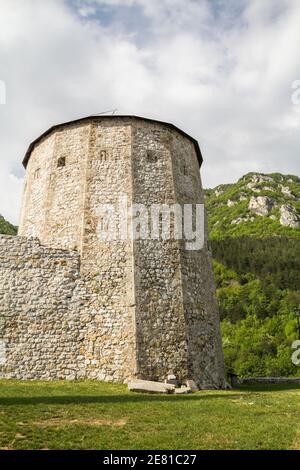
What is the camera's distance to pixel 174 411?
32.2 feet

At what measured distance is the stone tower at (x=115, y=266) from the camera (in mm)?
15586

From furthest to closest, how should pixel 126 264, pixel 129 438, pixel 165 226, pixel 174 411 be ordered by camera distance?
pixel 165 226, pixel 126 264, pixel 174 411, pixel 129 438

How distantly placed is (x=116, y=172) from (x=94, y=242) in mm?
3448

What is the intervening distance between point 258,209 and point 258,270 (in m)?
21.8

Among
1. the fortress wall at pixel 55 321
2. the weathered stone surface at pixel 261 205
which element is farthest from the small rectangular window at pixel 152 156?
the weathered stone surface at pixel 261 205

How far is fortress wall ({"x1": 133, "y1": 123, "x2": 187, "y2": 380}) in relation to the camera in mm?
15633

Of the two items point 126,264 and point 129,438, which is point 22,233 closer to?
point 126,264

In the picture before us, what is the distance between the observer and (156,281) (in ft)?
55.1

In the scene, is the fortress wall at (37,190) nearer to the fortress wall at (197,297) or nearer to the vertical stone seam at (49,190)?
the vertical stone seam at (49,190)

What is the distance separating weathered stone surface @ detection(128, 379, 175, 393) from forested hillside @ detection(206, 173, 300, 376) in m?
46.2

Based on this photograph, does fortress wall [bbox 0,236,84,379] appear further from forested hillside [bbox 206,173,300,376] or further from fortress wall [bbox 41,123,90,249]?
forested hillside [bbox 206,173,300,376]

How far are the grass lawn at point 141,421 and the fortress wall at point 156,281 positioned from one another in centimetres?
322

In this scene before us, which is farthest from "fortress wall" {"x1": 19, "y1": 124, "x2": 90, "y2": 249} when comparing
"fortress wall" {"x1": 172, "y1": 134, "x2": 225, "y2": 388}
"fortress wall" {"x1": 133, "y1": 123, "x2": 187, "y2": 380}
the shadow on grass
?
the shadow on grass
